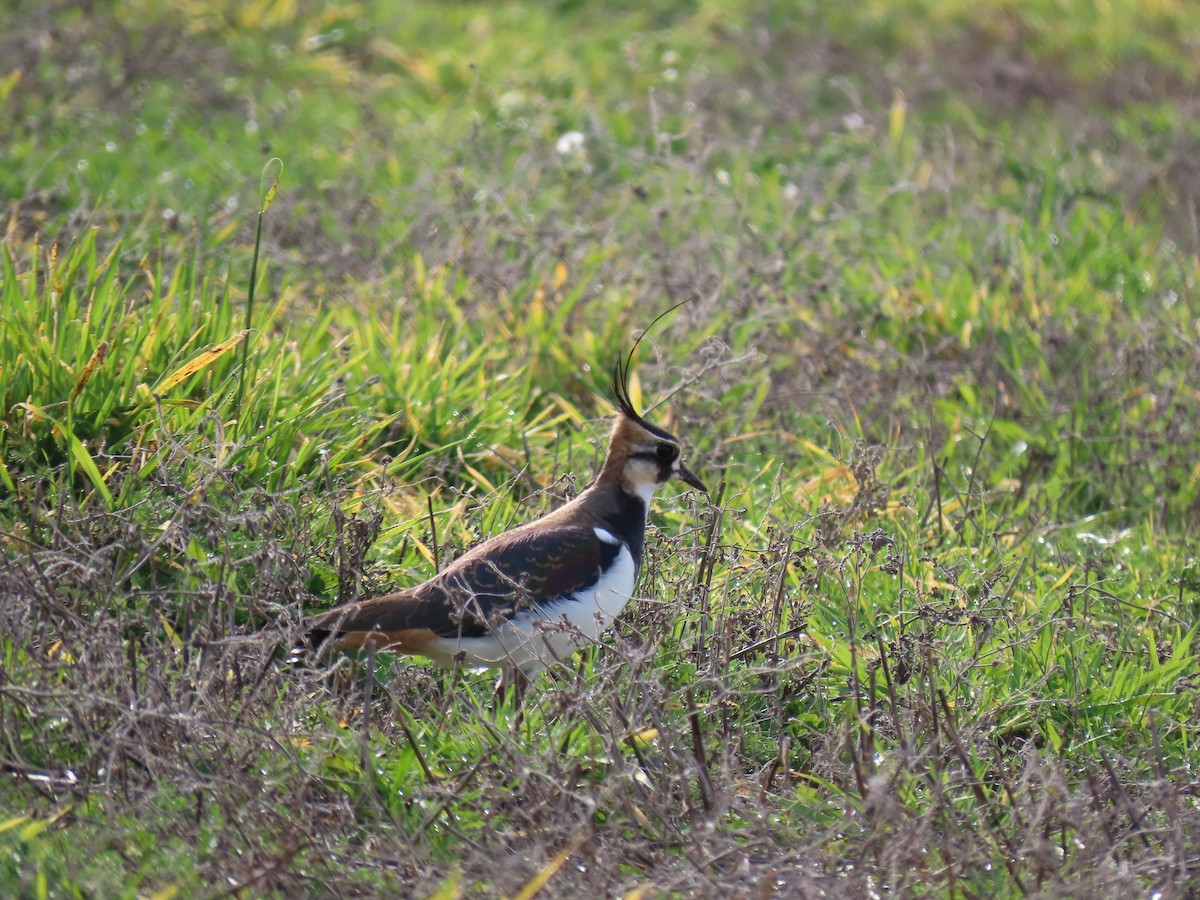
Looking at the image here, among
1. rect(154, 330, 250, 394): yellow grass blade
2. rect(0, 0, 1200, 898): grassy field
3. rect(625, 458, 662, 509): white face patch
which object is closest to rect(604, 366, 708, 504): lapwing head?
rect(625, 458, 662, 509): white face patch

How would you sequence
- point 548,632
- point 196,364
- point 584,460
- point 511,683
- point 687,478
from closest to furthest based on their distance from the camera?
point 548,632 → point 511,683 → point 196,364 → point 687,478 → point 584,460

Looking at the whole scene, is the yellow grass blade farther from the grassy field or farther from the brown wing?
the brown wing

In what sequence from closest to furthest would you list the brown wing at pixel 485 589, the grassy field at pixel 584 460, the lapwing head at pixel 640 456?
the grassy field at pixel 584 460 → the brown wing at pixel 485 589 → the lapwing head at pixel 640 456

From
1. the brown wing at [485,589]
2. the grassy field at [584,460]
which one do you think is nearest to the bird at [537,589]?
the brown wing at [485,589]

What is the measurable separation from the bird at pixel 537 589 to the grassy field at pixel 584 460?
118mm

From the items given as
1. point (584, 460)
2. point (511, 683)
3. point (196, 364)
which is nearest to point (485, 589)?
point (511, 683)

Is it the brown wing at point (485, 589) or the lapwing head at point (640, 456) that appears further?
the lapwing head at point (640, 456)

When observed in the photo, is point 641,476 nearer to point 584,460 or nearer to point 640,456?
point 640,456

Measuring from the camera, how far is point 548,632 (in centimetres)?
386

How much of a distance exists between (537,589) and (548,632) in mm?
442

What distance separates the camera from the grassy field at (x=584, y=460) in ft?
11.4

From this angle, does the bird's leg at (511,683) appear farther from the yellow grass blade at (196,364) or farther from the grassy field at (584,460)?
the yellow grass blade at (196,364)

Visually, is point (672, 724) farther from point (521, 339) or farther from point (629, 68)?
point (629, 68)

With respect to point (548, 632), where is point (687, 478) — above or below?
below
